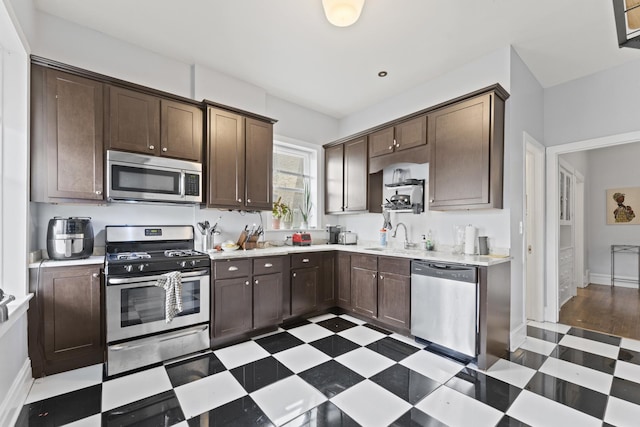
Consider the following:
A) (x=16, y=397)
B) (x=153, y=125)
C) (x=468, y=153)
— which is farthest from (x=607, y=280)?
(x=16, y=397)

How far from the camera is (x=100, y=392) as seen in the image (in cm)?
212

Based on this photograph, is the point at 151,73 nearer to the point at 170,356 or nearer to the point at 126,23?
the point at 126,23

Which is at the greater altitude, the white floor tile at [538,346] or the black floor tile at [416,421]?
the black floor tile at [416,421]

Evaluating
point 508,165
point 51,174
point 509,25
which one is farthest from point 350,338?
point 509,25

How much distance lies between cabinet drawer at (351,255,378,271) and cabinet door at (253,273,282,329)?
95 centimetres

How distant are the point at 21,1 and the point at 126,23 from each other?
0.72 metres

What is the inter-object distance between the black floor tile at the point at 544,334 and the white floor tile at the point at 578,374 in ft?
1.81

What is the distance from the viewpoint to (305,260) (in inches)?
143

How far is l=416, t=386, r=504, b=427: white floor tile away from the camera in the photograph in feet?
6.03

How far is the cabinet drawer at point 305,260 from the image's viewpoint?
139 inches

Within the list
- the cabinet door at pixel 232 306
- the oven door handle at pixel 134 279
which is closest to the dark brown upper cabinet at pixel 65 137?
the oven door handle at pixel 134 279

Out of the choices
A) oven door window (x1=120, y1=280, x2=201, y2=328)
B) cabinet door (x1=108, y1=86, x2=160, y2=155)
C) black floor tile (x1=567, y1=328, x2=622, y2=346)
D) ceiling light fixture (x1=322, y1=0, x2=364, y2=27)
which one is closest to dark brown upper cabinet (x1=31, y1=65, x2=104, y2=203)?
cabinet door (x1=108, y1=86, x2=160, y2=155)

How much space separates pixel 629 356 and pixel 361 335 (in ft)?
7.93

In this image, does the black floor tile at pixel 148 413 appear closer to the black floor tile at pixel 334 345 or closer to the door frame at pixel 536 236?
the black floor tile at pixel 334 345
